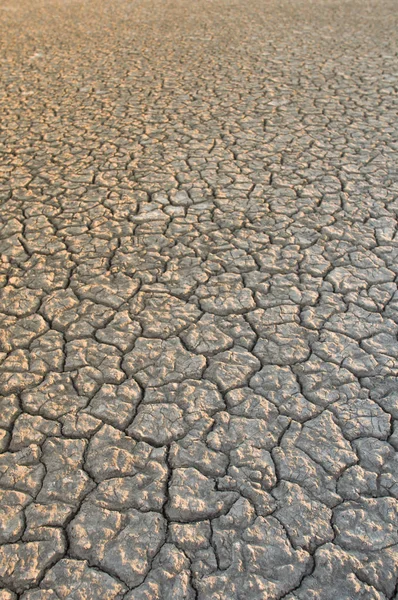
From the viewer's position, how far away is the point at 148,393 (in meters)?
2.18

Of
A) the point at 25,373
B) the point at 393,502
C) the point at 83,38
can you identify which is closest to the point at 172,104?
the point at 83,38

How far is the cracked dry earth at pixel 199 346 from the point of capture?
1661 millimetres

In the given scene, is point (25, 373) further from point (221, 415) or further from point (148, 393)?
point (221, 415)

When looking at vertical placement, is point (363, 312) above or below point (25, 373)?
above

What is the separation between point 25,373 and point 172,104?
3403mm

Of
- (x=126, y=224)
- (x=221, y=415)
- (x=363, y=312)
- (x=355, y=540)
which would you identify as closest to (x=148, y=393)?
(x=221, y=415)

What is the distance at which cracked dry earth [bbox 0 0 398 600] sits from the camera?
166cm

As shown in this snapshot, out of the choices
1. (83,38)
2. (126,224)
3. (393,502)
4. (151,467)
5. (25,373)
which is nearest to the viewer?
(393,502)

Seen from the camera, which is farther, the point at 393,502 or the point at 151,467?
the point at 151,467

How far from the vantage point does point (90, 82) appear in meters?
5.52

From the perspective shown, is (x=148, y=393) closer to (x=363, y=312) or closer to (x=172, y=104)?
(x=363, y=312)

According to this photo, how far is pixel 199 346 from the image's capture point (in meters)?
2.40

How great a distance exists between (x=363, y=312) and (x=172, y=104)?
10.3ft

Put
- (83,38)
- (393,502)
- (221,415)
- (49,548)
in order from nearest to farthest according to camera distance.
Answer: (49,548) → (393,502) → (221,415) → (83,38)
